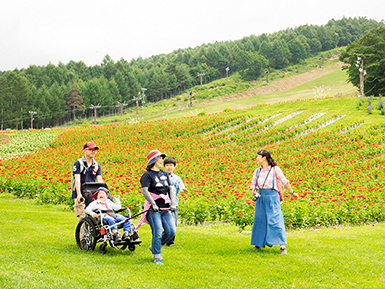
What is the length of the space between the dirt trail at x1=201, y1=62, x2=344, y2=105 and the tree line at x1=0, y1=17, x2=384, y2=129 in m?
12.8

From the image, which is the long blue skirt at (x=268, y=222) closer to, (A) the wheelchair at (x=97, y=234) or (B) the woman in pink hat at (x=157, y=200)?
(B) the woman in pink hat at (x=157, y=200)

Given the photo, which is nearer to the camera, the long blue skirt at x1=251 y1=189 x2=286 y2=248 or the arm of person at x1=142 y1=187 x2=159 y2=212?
the arm of person at x1=142 y1=187 x2=159 y2=212

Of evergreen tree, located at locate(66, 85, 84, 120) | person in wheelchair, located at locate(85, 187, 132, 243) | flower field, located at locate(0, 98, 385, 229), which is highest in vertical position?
evergreen tree, located at locate(66, 85, 84, 120)

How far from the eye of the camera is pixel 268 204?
27.5 feet

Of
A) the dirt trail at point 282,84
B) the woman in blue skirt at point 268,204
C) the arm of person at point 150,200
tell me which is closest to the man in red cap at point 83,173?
the arm of person at point 150,200

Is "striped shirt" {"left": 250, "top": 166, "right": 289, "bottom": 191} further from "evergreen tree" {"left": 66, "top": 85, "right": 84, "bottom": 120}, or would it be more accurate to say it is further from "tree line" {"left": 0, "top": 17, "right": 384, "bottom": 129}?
"evergreen tree" {"left": 66, "top": 85, "right": 84, "bottom": 120}

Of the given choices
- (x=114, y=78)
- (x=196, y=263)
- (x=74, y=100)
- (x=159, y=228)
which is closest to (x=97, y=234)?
(x=159, y=228)

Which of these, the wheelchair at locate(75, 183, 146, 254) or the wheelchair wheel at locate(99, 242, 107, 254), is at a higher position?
the wheelchair at locate(75, 183, 146, 254)

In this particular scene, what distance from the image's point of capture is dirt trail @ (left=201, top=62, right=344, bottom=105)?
108m

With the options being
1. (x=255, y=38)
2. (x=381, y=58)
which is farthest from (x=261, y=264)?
(x=255, y=38)

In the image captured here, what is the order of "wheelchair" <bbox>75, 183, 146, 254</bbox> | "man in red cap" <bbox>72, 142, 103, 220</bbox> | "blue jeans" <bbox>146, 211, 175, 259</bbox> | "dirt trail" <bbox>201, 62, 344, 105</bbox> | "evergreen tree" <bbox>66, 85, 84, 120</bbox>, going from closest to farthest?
"blue jeans" <bbox>146, 211, 175, 259</bbox>, "wheelchair" <bbox>75, 183, 146, 254</bbox>, "man in red cap" <bbox>72, 142, 103, 220</bbox>, "evergreen tree" <bbox>66, 85, 84, 120</bbox>, "dirt trail" <bbox>201, 62, 344, 105</bbox>

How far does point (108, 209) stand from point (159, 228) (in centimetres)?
132

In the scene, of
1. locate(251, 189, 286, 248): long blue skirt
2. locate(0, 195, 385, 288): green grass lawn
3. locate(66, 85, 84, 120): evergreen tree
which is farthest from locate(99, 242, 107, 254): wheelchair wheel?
locate(66, 85, 84, 120): evergreen tree

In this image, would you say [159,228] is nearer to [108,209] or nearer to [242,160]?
[108,209]
